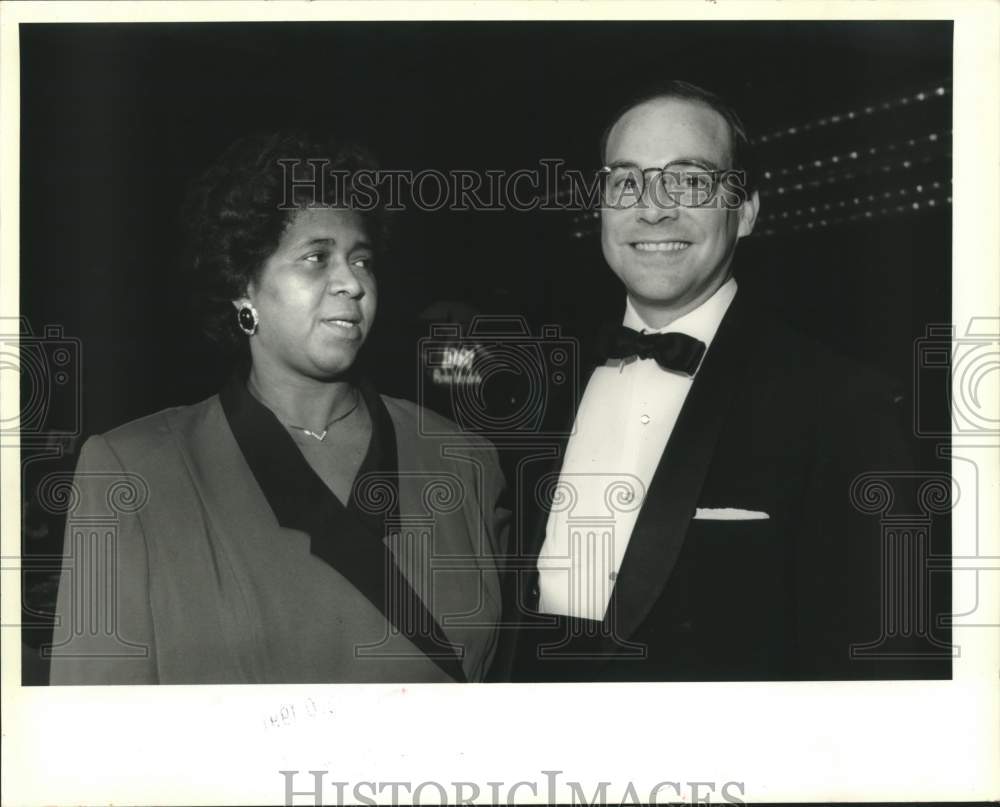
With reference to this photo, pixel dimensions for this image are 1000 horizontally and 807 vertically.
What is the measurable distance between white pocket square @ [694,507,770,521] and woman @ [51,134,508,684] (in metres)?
0.56

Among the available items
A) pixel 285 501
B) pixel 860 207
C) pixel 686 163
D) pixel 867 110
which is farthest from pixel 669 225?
pixel 285 501

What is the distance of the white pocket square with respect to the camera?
305cm

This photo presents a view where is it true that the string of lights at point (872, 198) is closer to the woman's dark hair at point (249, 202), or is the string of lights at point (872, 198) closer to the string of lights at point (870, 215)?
the string of lights at point (870, 215)

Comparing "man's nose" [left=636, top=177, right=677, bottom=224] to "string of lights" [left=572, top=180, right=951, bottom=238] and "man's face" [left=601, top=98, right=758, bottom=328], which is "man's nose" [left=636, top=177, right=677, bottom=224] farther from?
"string of lights" [left=572, top=180, right=951, bottom=238]

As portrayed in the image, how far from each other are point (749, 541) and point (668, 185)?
0.99 m

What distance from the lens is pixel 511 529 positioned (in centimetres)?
315

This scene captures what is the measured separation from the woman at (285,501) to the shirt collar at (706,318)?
2.02 ft

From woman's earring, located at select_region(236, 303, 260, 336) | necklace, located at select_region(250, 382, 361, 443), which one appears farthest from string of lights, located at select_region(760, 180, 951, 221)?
woman's earring, located at select_region(236, 303, 260, 336)

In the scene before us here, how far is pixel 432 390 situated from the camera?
10.3 ft

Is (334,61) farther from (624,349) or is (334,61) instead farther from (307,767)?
(307,767)

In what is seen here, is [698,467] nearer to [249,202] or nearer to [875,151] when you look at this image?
[875,151]

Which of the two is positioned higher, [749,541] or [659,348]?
[659,348]

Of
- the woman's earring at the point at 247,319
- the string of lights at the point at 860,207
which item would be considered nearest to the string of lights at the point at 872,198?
the string of lights at the point at 860,207

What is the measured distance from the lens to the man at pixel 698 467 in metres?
3.06
